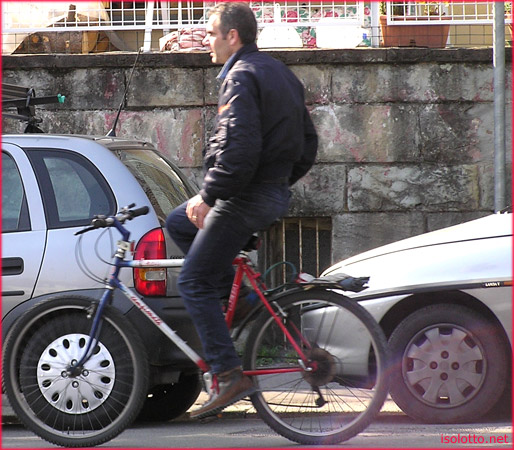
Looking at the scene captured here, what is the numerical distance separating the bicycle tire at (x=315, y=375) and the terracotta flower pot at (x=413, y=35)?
550 centimetres

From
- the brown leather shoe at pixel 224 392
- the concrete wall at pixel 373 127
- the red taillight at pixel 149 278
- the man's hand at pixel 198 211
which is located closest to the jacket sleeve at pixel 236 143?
the man's hand at pixel 198 211

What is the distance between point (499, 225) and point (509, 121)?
3675 millimetres

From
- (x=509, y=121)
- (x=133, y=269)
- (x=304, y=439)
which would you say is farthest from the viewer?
(x=509, y=121)

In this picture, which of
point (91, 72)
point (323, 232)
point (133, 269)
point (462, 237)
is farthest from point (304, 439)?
point (91, 72)

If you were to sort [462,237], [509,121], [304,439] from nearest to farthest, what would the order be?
[304,439]
[462,237]
[509,121]

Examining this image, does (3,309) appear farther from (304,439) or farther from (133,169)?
(304,439)

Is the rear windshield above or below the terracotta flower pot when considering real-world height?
below

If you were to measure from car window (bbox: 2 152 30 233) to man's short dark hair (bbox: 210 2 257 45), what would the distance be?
5.63 feet

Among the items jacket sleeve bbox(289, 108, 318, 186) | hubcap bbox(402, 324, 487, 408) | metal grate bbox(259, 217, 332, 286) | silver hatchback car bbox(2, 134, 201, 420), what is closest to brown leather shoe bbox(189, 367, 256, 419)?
silver hatchback car bbox(2, 134, 201, 420)

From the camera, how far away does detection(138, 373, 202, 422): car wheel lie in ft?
21.3

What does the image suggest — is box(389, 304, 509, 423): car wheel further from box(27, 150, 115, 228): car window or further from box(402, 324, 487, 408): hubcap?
box(27, 150, 115, 228): car window

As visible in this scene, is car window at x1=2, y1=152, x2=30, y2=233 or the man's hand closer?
the man's hand

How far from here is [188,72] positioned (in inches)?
376

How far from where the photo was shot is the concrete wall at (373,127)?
31.1ft
